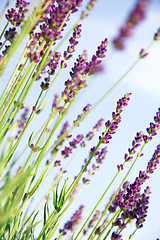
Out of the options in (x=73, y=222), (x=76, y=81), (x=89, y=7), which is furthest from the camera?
(x=73, y=222)

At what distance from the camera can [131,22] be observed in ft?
2.73

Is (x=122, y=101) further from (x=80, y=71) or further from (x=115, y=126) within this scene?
(x=80, y=71)

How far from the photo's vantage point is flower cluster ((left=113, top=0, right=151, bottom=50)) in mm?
801

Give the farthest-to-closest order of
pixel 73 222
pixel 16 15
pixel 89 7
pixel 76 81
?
pixel 73 222
pixel 16 15
pixel 89 7
pixel 76 81

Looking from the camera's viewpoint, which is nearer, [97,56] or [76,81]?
[76,81]

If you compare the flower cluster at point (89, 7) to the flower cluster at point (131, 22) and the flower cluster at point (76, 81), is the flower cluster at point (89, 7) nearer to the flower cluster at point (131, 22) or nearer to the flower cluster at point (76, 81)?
the flower cluster at point (76, 81)

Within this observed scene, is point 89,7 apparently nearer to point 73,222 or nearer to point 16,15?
point 16,15

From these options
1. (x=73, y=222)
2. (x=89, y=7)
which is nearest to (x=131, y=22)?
(x=89, y=7)

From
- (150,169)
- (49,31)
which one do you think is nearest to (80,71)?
(49,31)

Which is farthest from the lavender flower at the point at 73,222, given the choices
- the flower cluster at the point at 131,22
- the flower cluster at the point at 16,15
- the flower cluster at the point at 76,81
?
the flower cluster at the point at 131,22

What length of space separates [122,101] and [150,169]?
1.71 ft

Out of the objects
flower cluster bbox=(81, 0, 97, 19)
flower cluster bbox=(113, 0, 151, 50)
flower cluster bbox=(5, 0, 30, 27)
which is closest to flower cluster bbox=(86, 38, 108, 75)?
flower cluster bbox=(81, 0, 97, 19)

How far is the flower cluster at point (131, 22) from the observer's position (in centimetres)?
80

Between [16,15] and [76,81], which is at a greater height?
[16,15]
